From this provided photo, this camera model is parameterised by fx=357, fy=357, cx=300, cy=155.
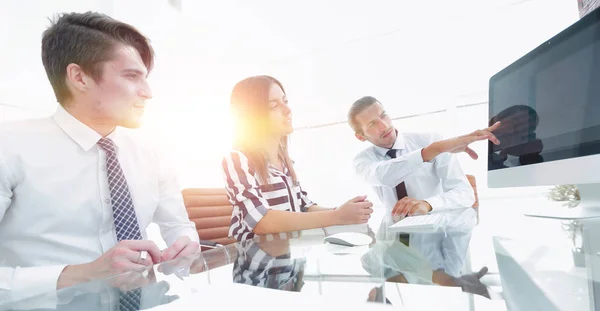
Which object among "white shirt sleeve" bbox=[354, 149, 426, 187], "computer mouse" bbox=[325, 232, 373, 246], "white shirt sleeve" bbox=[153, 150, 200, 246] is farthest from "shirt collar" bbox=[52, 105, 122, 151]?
"white shirt sleeve" bbox=[354, 149, 426, 187]

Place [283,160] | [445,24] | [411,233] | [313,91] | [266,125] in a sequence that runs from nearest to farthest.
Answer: [411,233] < [266,125] < [283,160] < [445,24] < [313,91]

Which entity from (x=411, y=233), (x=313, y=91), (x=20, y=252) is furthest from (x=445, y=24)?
(x=20, y=252)

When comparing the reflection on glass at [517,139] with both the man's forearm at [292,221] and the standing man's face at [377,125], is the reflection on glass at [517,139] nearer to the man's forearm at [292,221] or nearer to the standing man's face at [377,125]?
the man's forearm at [292,221]

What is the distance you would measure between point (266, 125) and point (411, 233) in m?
0.81

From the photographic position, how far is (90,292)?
2.08 ft

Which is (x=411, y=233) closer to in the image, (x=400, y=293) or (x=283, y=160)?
(x=400, y=293)

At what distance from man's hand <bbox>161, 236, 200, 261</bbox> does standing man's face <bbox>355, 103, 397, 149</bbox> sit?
5.03ft

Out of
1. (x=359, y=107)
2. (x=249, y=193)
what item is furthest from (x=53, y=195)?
(x=359, y=107)

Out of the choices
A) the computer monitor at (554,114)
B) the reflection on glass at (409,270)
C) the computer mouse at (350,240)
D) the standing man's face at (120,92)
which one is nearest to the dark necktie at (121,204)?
the standing man's face at (120,92)

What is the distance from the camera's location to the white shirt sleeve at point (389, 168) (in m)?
1.95

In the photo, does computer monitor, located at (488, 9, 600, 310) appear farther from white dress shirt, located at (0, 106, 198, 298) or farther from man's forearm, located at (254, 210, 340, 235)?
white dress shirt, located at (0, 106, 198, 298)

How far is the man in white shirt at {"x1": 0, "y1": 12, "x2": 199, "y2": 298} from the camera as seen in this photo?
38.7 inches

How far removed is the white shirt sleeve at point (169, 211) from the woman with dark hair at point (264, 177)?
221mm

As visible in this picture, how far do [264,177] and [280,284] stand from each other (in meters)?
0.95
